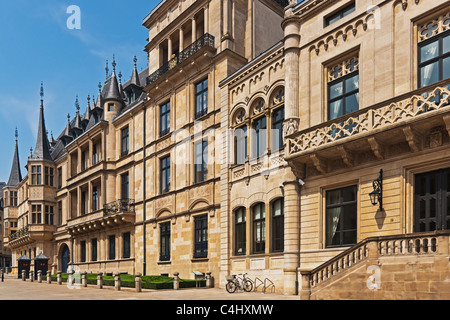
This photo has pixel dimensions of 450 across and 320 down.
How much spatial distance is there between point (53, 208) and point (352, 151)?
41165 mm

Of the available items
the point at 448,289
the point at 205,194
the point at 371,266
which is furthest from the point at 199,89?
the point at 448,289

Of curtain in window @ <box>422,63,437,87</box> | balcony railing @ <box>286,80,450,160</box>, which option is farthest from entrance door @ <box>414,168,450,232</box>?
curtain in window @ <box>422,63,437,87</box>

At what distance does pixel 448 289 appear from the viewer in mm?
11188

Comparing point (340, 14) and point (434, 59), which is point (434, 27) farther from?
point (340, 14)

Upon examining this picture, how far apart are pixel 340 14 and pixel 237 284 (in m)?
12.6

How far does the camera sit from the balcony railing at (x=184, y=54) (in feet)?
87.6

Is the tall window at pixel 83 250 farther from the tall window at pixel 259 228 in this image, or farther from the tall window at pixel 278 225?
the tall window at pixel 278 225

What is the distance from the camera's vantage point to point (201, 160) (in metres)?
26.4

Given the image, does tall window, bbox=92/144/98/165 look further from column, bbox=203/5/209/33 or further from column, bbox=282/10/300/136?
column, bbox=282/10/300/136

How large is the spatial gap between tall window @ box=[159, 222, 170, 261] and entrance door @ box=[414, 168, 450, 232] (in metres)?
17.6

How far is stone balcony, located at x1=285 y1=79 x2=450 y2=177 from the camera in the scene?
13.6m

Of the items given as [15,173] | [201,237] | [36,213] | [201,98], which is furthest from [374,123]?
[15,173]

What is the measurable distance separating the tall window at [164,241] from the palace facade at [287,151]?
14 centimetres

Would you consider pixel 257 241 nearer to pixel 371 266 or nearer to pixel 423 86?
pixel 371 266
